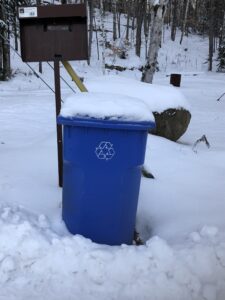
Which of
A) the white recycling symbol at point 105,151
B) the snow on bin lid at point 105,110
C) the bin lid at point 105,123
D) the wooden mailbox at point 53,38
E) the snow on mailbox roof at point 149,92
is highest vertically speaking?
the wooden mailbox at point 53,38

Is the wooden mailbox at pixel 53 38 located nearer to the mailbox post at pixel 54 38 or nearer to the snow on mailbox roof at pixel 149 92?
the mailbox post at pixel 54 38

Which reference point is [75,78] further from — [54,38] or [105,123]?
[105,123]

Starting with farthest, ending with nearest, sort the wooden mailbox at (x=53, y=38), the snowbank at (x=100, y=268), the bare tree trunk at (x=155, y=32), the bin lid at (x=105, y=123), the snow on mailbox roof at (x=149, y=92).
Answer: the bare tree trunk at (x=155, y=32)
the snow on mailbox roof at (x=149, y=92)
the wooden mailbox at (x=53, y=38)
the bin lid at (x=105, y=123)
the snowbank at (x=100, y=268)

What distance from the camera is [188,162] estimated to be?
5121 mm

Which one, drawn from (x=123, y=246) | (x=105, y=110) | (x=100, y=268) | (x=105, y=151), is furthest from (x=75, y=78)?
(x=100, y=268)

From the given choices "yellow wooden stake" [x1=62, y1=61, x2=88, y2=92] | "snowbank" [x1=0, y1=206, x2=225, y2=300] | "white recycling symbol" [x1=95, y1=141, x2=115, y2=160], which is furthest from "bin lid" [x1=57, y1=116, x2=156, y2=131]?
"yellow wooden stake" [x1=62, y1=61, x2=88, y2=92]

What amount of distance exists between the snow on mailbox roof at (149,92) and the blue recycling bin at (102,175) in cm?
359

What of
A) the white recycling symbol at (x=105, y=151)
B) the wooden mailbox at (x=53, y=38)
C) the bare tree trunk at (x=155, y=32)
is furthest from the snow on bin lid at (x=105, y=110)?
the bare tree trunk at (x=155, y=32)

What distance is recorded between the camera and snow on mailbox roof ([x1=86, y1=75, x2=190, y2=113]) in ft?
21.1

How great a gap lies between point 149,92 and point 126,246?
407cm

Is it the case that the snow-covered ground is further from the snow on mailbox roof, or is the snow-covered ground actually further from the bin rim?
the snow on mailbox roof

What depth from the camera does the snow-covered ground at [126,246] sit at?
2.48 metres

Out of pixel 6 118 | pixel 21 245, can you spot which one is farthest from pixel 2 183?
pixel 6 118

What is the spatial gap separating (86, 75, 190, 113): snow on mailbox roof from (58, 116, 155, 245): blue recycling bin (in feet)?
11.8
